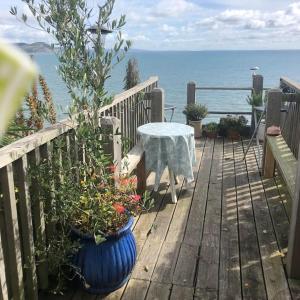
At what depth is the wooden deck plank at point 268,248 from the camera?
2334mm

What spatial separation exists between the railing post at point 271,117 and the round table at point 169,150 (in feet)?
4.18

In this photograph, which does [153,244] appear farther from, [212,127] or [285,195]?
[212,127]

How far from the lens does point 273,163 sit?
177 inches

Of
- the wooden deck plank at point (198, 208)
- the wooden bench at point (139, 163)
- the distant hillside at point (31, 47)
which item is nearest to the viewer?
the distant hillside at point (31, 47)

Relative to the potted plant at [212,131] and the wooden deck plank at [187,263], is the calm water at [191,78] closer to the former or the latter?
the wooden deck plank at [187,263]

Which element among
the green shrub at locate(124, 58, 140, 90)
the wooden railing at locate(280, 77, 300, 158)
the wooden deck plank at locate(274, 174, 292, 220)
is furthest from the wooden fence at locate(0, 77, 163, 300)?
the green shrub at locate(124, 58, 140, 90)

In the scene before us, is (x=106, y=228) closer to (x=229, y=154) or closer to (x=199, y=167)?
(x=199, y=167)

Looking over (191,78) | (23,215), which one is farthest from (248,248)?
(191,78)

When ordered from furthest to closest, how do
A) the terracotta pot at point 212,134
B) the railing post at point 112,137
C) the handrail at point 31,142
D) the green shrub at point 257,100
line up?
1. the terracotta pot at point 212,134
2. the green shrub at point 257,100
3. the railing post at point 112,137
4. the handrail at point 31,142

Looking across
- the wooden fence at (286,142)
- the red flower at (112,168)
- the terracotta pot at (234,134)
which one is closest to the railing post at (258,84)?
the terracotta pot at (234,134)

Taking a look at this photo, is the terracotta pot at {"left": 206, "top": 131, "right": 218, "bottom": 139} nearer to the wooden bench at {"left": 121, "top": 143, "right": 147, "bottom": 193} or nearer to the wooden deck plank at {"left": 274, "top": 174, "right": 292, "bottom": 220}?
the wooden deck plank at {"left": 274, "top": 174, "right": 292, "bottom": 220}

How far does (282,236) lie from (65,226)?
6.12ft

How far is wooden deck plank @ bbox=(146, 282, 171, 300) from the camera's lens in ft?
7.39

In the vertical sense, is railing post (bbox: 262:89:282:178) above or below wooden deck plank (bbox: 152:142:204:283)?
above
